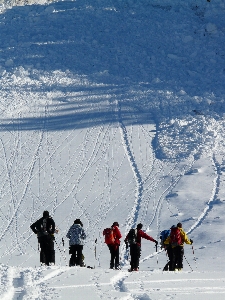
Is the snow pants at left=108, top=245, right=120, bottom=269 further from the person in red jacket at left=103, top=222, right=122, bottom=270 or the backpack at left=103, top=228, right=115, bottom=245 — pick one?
the backpack at left=103, top=228, right=115, bottom=245

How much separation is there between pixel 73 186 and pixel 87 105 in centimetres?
839

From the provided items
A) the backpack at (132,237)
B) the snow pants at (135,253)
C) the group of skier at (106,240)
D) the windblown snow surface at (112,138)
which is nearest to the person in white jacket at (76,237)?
the group of skier at (106,240)

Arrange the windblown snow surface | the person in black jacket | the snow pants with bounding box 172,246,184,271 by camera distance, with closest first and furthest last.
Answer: the windblown snow surface
the person in black jacket
the snow pants with bounding box 172,246,184,271

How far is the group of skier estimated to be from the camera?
14883mm

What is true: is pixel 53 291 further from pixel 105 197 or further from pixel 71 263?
pixel 105 197

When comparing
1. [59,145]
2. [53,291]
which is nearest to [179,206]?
[59,145]

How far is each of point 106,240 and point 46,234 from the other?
4.20ft

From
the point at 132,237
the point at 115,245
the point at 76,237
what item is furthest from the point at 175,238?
the point at 76,237

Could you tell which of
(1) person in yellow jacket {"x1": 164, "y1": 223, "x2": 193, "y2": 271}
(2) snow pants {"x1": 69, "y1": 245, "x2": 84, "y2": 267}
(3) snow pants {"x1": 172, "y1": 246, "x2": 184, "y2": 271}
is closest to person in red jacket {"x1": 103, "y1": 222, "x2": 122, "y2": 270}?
(2) snow pants {"x1": 69, "y1": 245, "x2": 84, "y2": 267}

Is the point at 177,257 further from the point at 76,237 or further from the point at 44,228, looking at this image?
the point at 44,228

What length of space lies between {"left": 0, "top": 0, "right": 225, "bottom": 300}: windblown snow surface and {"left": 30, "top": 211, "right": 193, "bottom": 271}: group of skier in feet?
2.49

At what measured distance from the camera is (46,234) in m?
14.9

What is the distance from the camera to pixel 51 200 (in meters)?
23.6

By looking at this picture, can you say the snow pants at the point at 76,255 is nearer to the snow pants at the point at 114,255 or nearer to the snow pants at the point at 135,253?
the snow pants at the point at 114,255
